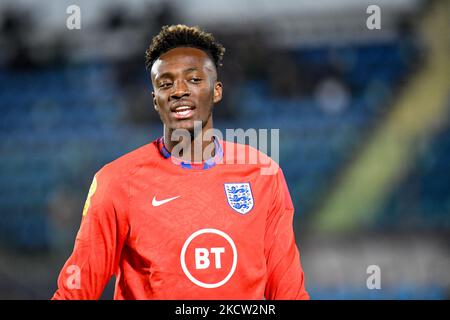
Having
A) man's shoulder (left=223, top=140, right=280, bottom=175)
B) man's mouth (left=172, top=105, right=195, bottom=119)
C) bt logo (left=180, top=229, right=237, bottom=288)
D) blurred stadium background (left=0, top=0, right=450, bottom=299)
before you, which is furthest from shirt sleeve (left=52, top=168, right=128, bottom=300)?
blurred stadium background (left=0, top=0, right=450, bottom=299)

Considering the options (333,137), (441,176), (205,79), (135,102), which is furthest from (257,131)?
(205,79)

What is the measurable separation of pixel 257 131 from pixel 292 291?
5.51 m

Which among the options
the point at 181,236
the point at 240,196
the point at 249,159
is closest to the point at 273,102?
the point at 249,159

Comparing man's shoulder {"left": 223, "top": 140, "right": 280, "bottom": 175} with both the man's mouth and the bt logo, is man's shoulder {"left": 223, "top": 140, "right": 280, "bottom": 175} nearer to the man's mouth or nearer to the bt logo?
the man's mouth

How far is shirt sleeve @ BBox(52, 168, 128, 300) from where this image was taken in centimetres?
253

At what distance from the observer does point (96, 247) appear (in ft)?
8.38

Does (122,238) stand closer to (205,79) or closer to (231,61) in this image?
(205,79)

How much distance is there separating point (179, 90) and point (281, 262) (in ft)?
2.48

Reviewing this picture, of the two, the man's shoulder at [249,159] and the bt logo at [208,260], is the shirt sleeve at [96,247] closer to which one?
the bt logo at [208,260]

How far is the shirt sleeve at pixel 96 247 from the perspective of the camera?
253cm

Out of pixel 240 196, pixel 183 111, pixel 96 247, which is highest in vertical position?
pixel 183 111

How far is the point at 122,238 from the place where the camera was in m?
2.60

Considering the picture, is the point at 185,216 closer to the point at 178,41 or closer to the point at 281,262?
the point at 281,262

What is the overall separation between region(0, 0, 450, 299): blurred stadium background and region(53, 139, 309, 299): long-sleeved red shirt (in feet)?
14.9
